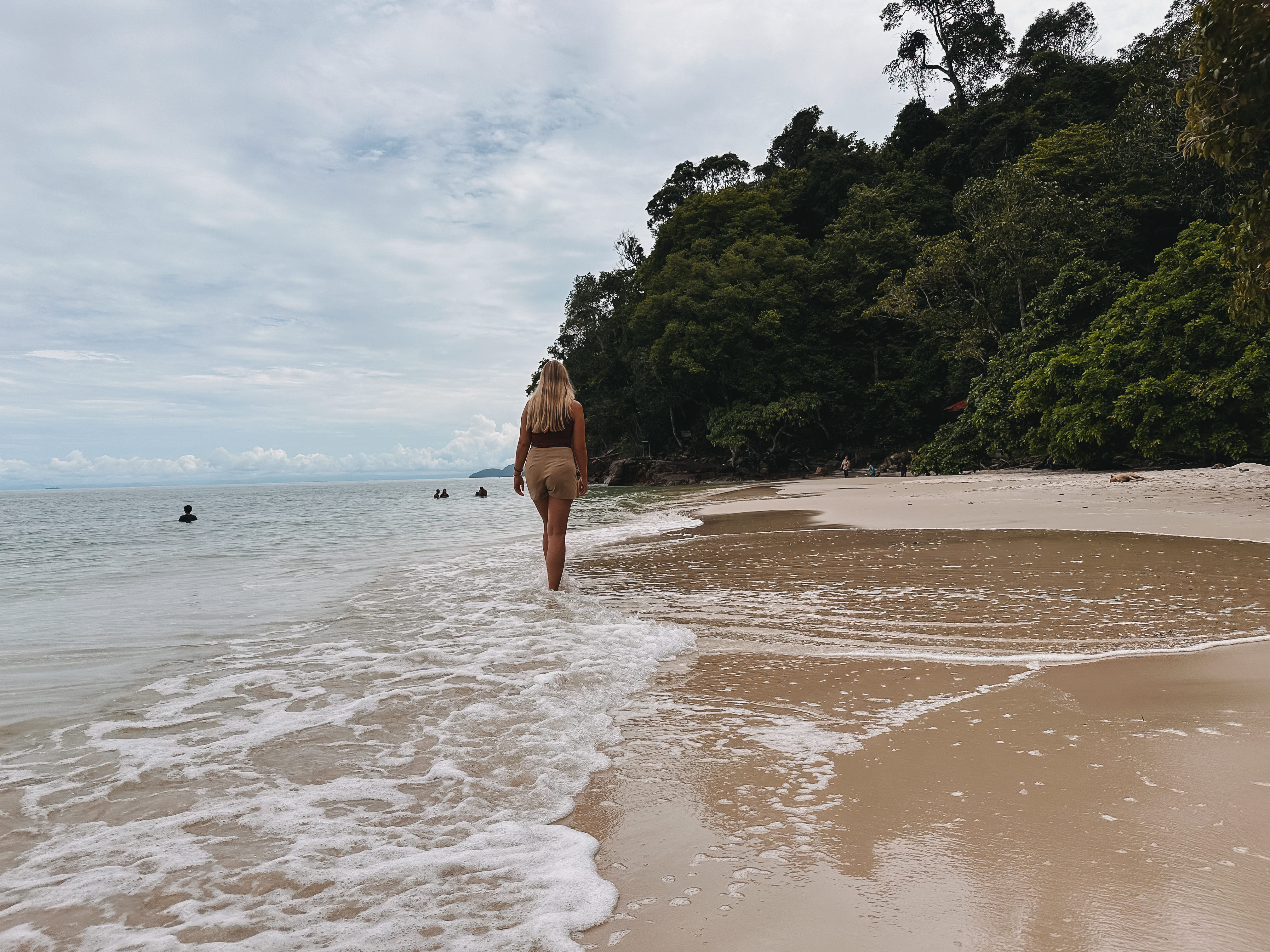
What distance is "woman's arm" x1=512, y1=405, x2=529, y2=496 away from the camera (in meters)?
6.20

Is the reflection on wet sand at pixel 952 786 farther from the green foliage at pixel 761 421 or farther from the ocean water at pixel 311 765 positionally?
the green foliage at pixel 761 421

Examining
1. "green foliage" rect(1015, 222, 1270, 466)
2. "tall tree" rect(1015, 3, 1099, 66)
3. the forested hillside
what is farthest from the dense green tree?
"green foliage" rect(1015, 222, 1270, 466)

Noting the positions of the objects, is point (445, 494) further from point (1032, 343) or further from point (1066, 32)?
point (1066, 32)

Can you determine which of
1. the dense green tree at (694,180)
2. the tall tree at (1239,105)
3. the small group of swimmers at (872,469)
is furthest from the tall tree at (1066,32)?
the tall tree at (1239,105)

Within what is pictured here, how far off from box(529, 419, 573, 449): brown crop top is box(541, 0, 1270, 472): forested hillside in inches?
303

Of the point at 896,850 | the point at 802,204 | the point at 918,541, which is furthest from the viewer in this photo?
the point at 802,204

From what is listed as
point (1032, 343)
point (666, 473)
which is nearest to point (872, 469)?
point (1032, 343)

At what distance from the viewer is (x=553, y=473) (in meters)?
6.09

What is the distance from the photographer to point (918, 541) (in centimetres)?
796

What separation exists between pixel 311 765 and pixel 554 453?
3873 mm

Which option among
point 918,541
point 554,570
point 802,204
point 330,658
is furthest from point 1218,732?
point 802,204

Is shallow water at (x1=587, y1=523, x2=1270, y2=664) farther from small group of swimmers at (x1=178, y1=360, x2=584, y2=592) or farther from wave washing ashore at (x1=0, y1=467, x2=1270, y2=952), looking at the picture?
small group of swimmers at (x1=178, y1=360, x2=584, y2=592)

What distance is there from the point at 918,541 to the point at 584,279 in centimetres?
A: 4419

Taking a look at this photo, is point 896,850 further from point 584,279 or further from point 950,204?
point 584,279
